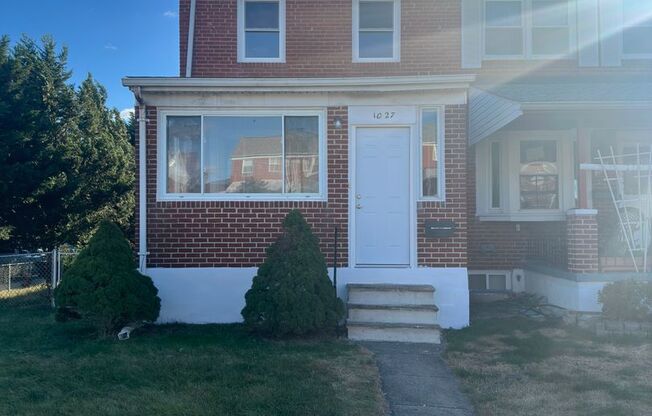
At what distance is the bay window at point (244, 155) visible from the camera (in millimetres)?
7770

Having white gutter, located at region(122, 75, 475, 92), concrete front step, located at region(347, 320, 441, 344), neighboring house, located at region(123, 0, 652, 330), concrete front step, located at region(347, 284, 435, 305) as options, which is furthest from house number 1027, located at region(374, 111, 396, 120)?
concrete front step, located at region(347, 320, 441, 344)

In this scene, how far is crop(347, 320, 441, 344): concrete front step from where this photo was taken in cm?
666

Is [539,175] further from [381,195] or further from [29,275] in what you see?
[29,275]

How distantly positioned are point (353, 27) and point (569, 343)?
6.38 m

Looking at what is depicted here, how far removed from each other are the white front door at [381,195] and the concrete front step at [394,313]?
907mm

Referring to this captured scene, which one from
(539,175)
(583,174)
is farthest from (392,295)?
(539,175)

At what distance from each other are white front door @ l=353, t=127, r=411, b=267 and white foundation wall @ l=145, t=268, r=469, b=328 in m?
0.25

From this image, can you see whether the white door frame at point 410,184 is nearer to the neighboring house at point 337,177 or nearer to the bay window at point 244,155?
the neighboring house at point 337,177

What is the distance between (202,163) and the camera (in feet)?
25.5

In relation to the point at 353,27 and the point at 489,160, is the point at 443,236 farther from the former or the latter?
the point at 353,27

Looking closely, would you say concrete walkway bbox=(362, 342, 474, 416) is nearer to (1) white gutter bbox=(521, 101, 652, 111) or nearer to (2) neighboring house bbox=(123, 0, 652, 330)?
(2) neighboring house bbox=(123, 0, 652, 330)

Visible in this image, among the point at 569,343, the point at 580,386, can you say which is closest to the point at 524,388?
the point at 580,386

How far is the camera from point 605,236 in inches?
342

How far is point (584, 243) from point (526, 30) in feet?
15.5
